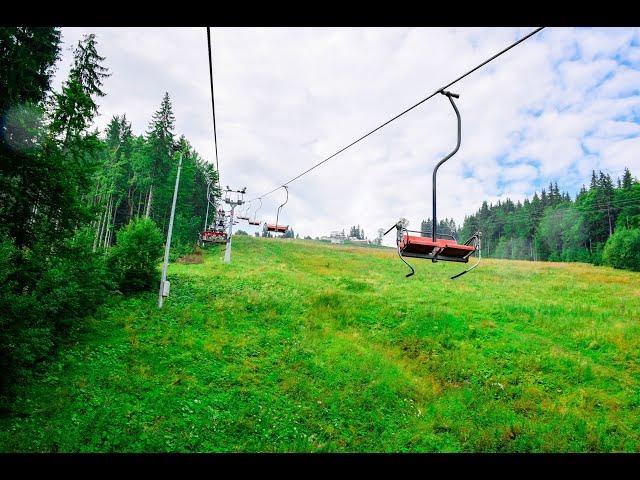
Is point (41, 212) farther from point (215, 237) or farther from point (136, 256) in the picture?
point (215, 237)

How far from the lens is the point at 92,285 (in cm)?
1458

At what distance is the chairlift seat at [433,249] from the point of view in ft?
22.5

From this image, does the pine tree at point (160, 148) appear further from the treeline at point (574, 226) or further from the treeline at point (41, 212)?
the treeline at point (574, 226)

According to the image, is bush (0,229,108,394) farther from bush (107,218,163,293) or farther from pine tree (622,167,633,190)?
pine tree (622,167,633,190)

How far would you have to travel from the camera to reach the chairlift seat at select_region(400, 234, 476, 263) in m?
6.85

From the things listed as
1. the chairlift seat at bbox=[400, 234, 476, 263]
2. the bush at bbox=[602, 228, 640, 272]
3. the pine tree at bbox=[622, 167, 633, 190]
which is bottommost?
the chairlift seat at bbox=[400, 234, 476, 263]

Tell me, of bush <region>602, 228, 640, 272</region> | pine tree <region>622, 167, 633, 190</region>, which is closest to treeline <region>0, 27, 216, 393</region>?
bush <region>602, 228, 640, 272</region>

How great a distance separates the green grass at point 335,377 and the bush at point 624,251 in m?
27.3

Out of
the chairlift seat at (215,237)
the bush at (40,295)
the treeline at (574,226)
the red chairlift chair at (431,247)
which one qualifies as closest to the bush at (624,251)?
the treeline at (574,226)

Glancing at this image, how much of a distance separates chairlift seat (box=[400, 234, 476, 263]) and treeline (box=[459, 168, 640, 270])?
1959 inches

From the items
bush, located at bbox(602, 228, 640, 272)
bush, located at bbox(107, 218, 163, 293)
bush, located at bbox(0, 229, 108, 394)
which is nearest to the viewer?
bush, located at bbox(0, 229, 108, 394)

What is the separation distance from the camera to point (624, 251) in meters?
44.1
